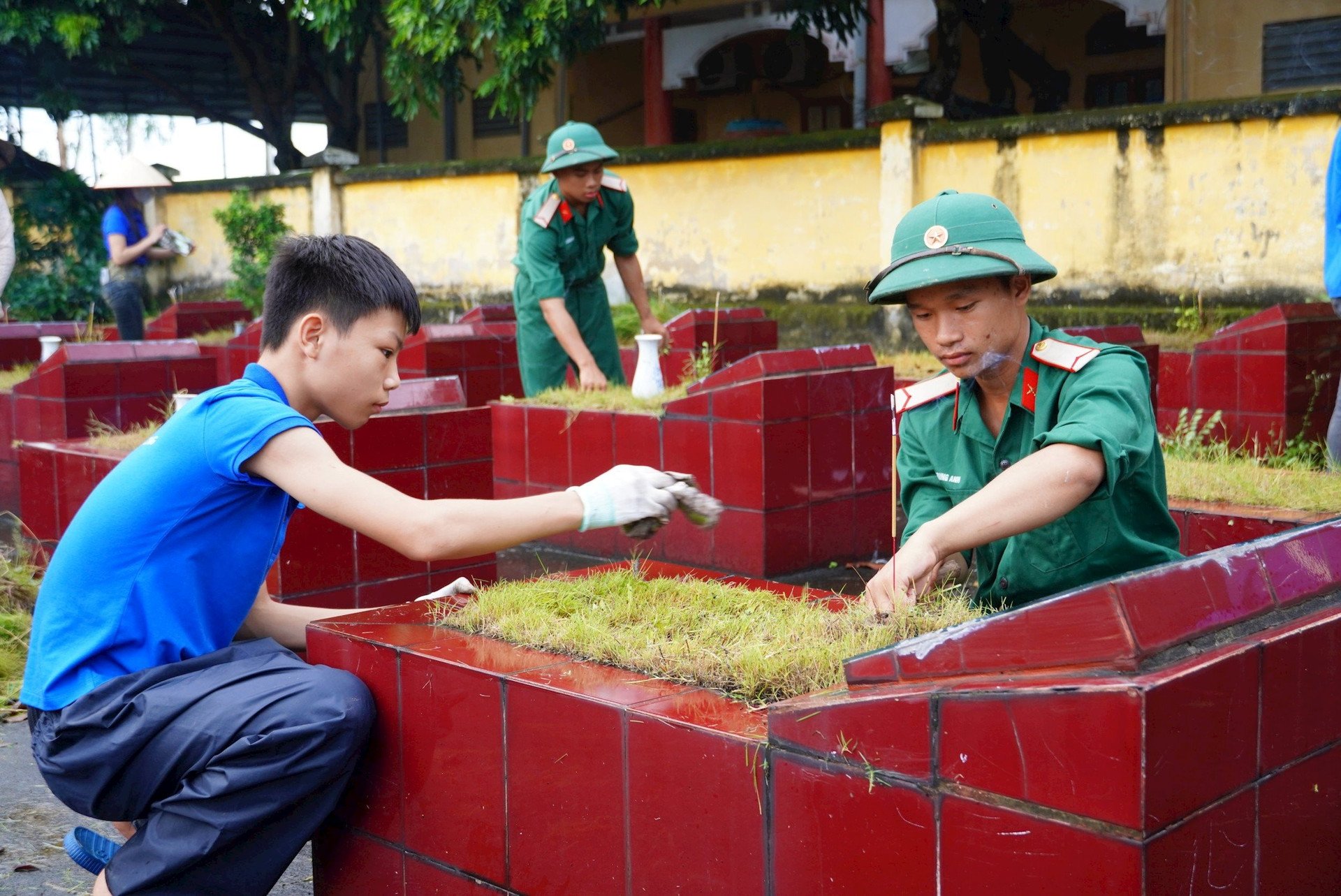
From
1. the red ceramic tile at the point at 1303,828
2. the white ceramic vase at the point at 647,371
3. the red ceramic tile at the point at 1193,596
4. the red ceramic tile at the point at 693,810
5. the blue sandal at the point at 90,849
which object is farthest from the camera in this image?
the white ceramic vase at the point at 647,371

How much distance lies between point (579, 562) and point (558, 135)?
1945 mm

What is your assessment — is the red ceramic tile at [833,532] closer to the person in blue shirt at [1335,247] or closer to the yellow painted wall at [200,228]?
the person in blue shirt at [1335,247]

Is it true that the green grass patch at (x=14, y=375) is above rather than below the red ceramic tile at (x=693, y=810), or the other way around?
above

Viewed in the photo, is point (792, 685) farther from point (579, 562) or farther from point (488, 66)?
point (488, 66)

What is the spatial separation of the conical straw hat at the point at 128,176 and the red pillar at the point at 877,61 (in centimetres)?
700

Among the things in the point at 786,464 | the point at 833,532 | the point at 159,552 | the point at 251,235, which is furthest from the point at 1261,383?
the point at 251,235

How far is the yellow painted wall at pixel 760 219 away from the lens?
10.5m

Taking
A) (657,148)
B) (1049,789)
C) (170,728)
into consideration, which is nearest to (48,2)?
(657,148)

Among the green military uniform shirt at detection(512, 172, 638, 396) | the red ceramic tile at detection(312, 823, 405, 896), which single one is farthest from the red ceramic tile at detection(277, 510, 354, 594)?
the green military uniform shirt at detection(512, 172, 638, 396)

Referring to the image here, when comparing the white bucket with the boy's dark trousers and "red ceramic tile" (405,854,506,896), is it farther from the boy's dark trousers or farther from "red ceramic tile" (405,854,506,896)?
"red ceramic tile" (405,854,506,896)

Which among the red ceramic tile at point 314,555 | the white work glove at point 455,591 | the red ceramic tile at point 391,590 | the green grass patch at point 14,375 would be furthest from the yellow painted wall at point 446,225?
the white work glove at point 455,591

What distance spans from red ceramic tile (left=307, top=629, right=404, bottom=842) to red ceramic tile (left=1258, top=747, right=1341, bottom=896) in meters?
1.37

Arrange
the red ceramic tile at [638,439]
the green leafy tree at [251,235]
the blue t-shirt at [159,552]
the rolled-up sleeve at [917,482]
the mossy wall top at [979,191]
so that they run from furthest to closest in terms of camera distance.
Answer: the green leafy tree at [251,235], the mossy wall top at [979,191], the red ceramic tile at [638,439], the rolled-up sleeve at [917,482], the blue t-shirt at [159,552]

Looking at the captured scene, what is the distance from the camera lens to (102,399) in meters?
6.14
